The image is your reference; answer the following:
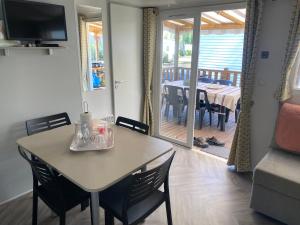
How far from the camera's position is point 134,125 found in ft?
6.95

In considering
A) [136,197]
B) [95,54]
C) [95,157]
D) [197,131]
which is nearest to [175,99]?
[197,131]

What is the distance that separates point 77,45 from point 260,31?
6.83 feet

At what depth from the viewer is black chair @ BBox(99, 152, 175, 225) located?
1344mm

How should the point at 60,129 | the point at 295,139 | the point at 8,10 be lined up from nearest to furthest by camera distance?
the point at 8,10
the point at 60,129
the point at 295,139

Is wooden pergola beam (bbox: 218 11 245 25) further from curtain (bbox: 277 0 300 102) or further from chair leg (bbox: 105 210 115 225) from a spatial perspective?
chair leg (bbox: 105 210 115 225)

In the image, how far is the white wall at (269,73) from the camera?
2348mm

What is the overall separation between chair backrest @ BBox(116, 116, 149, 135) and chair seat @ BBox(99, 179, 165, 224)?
1.77ft

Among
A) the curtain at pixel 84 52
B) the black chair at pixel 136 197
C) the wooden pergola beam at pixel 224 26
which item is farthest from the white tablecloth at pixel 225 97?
the black chair at pixel 136 197

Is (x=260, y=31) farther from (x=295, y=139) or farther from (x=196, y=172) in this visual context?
(x=196, y=172)

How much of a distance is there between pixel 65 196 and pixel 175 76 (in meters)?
2.48

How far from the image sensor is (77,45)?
8.27 ft

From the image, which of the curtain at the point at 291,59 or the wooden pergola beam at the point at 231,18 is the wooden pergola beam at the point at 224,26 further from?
the curtain at the point at 291,59

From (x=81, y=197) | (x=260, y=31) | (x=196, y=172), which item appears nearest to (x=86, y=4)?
(x=260, y=31)

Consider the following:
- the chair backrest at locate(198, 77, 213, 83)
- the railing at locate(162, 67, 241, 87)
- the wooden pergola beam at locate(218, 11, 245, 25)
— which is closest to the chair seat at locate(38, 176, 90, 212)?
the railing at locate(162, 67, 241, 87)
